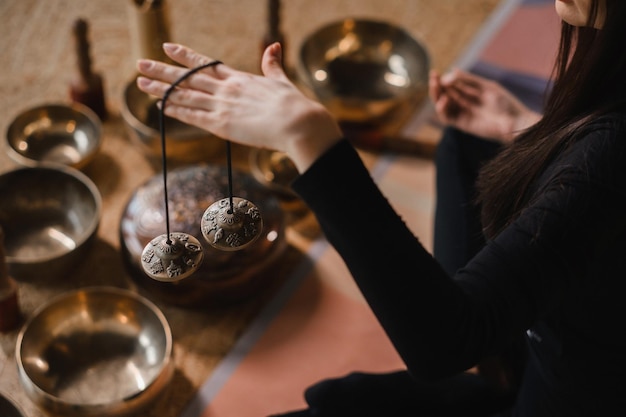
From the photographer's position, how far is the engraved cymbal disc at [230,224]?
0.85m

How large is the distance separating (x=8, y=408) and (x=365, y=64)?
3.62 feet

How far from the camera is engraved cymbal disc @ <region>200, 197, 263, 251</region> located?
0.85m

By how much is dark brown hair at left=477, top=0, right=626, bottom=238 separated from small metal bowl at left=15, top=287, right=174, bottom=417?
56 cm

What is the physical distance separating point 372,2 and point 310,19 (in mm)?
192

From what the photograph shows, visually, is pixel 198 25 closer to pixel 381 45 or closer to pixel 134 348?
pixel 381 45

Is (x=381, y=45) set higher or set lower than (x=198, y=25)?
higher

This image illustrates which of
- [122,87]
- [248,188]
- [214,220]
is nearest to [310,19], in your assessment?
[122,87]

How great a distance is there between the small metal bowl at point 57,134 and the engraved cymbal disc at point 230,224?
33.3 inches

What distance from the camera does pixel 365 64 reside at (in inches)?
74.7

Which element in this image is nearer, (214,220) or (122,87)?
(214,220)

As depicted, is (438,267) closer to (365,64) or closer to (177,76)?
(177,76)

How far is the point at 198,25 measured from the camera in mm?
2023

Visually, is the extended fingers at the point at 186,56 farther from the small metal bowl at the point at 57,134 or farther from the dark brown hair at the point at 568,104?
the small metal bowl at the point at 57,134

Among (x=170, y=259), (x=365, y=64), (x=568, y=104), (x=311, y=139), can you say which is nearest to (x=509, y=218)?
(x=568, y=104)
